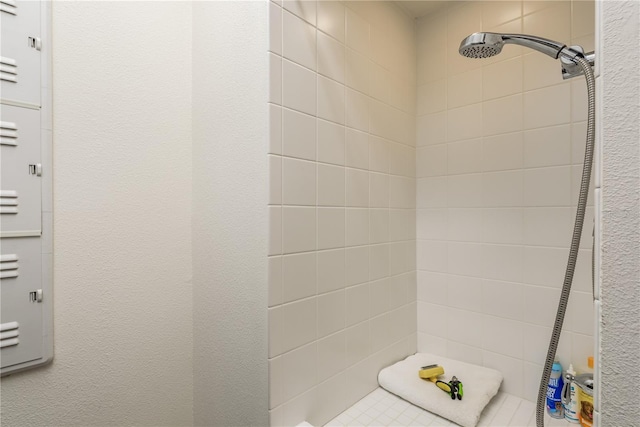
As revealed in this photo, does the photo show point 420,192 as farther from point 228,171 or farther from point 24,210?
point 24,210

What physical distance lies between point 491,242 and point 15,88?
5.23 feet

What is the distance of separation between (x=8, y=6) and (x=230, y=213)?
0.75m

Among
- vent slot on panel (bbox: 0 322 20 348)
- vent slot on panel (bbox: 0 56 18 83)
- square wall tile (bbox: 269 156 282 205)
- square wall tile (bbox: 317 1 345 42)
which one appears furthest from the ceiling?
vent slot on panel (bbox: 0 322 20 348)

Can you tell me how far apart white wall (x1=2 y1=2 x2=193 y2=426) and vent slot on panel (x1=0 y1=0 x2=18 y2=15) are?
0.08 m

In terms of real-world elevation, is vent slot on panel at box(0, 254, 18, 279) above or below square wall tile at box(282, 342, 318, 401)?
above

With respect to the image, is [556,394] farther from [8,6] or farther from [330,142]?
[8,6]

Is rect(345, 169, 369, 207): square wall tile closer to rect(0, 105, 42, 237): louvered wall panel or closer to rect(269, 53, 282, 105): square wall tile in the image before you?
rect(269, 53, 282, 105): square wall tile

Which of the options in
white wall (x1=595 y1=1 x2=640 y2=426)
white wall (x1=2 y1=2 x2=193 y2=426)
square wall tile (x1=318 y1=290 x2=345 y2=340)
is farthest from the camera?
square wall tile (x1=318 y1=290 x2=345 y2=340)

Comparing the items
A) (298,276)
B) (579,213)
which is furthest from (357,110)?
(579,213)

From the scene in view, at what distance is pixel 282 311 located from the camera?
936mm

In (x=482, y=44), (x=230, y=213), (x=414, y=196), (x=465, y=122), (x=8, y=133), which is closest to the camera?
(x=8, y=133)

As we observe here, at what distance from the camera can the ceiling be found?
56.1 inches

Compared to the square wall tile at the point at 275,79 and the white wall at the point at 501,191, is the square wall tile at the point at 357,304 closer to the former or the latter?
the white wall at the point at 501,191

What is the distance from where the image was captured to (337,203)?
1114 mm
